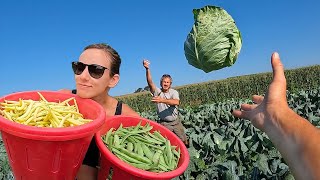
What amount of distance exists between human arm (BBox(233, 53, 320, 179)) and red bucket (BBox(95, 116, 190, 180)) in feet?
2.32

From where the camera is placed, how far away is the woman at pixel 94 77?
3.06 metres

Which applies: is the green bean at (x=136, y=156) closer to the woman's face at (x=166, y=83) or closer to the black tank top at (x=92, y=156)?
the black tank top at (x=92, y=156)

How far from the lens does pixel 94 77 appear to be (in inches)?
123

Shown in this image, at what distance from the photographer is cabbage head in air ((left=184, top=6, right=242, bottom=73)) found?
412 cm

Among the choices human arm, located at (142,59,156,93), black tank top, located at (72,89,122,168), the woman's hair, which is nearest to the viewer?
black tank top, located at (72,89,122,168)

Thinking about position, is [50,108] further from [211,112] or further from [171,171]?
[211,112]

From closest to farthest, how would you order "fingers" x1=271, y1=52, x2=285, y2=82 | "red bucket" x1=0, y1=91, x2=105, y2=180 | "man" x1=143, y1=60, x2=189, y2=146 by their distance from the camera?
1. "fingers" x1=271, y1=52, x2=285, y2=82
2. "red bucket" x1=0, y1=91, x2=105, y2=180
3. "man" x1=143, y1=60, x2=189, y2=146

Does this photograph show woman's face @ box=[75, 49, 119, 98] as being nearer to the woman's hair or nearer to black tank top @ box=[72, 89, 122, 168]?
the woman's hair

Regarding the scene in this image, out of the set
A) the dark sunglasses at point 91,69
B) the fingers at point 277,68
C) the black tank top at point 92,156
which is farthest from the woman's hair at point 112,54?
the fingers at point 277,68

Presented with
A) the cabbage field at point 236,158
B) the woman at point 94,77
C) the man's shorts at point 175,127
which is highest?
the woman at point 94,77

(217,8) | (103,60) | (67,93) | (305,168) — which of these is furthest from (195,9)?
(305,168)

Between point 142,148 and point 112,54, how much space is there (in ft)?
2.79

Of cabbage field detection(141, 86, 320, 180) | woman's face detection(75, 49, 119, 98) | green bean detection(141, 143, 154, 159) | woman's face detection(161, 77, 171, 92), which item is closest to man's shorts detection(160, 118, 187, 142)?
cabbage field detection(141, 86, 320, 180)

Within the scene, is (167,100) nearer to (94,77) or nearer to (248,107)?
(94,77)
